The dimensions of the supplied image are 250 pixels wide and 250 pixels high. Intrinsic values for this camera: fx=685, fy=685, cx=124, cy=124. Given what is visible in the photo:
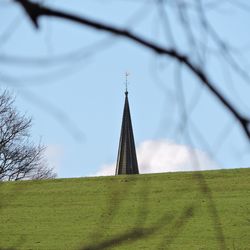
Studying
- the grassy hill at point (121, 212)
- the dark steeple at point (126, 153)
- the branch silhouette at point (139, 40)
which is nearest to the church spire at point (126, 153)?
the dark steeple at point (126, 153)

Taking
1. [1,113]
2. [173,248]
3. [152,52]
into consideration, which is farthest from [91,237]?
[152,52]

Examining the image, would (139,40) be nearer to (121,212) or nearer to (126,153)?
(121,212)

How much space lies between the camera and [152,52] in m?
1.20

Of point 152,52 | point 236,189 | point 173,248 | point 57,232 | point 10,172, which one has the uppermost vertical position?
point 10,172

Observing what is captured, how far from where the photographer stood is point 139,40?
46.8 inches

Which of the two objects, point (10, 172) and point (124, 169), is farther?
point (124, 169)

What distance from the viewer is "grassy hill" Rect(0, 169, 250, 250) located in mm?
12109

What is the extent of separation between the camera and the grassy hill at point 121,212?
12109mm

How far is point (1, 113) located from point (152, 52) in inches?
772

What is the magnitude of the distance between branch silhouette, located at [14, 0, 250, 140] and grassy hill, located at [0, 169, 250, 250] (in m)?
9.83

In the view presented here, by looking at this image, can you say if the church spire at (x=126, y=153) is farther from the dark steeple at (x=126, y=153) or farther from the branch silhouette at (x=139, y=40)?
the branch silhouette at (x=139, y=40)

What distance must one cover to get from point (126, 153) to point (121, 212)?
17.6m

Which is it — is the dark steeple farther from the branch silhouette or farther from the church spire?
the branch silhouette

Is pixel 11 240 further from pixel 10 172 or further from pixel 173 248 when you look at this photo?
pixel 10 172
